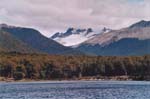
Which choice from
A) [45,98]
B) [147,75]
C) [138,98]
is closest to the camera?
[138,98]

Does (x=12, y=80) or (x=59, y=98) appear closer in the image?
(x=59, y=98)

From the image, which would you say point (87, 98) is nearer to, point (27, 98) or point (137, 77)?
point (27, 98)

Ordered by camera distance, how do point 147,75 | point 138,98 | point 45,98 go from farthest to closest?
point 147,75, point 45,98, point 138,98

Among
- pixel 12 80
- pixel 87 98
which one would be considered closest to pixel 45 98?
pixel 87 98

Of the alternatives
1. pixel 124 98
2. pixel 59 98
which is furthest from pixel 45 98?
pixel 124 98

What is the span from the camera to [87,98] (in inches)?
2921

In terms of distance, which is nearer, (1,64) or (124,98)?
(124,98)

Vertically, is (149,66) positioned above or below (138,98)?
above

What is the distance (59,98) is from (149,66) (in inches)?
5088

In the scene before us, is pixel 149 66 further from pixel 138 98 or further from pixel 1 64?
pixel 138 98

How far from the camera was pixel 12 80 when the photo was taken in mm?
194625

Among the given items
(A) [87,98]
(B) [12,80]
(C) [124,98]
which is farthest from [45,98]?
(B) [12,80]

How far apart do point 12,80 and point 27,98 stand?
120 metres

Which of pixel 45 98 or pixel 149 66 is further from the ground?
pixel 149 66
